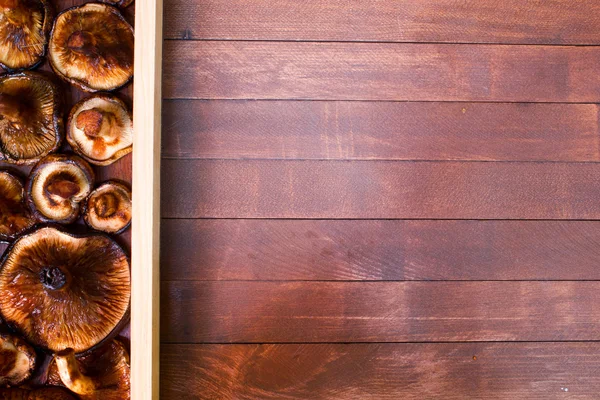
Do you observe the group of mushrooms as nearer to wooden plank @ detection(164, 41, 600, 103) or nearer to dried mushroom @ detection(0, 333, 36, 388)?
dried mushroom @ detection(0, 333, 36, 388)

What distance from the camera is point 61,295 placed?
2.87 feet

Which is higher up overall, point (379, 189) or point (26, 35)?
point (26, 35)

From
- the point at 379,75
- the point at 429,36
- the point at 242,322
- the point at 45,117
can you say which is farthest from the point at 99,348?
the point at 429,36

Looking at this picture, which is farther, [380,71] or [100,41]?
[380,71]

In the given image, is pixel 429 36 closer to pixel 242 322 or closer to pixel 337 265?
pixel 337 265

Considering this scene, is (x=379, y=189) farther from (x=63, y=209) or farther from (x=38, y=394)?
(x=38, y=394)

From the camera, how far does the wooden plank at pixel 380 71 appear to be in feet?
3.26

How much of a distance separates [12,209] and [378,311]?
2.68ft

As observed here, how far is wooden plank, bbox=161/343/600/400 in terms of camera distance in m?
0.98

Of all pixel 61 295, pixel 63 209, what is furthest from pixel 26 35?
pixel 61 295

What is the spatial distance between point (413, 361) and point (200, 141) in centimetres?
70

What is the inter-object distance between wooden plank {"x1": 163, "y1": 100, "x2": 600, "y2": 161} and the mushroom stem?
462 millimetres

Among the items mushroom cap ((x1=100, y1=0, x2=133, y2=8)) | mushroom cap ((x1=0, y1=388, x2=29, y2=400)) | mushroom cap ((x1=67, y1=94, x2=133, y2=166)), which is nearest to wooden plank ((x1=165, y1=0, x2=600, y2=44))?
mushroom cap ((x1=100, y1=0, x2=133, y2=8))

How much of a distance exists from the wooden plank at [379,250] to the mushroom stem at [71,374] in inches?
9.6
